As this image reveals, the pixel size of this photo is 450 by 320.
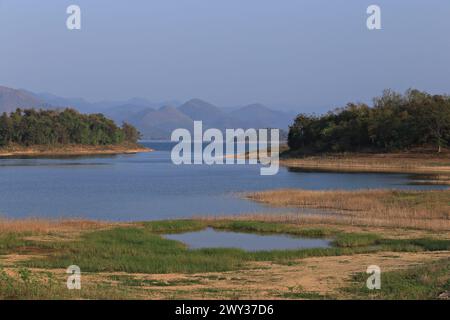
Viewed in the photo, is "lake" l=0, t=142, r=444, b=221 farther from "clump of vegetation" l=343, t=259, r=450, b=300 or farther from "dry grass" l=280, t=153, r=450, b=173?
"dry grass" l=280, t=153, r=450, b=173

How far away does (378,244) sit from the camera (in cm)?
3039

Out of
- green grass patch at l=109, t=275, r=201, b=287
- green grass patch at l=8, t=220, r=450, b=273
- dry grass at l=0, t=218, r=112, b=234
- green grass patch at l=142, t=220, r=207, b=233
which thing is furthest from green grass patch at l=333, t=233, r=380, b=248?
dry grass at l=0, t=218, r=112, b=234

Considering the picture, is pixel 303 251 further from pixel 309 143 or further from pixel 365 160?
pixel 309 143

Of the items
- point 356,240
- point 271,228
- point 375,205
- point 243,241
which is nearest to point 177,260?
point 243,241

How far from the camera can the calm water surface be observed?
30906 mm

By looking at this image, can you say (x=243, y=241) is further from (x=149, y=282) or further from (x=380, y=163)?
(x=380, y=163)

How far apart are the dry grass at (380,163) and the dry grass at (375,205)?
4531 cm

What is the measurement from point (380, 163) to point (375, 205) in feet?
218

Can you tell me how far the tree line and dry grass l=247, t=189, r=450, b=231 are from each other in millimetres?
67540

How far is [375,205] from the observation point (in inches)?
1848

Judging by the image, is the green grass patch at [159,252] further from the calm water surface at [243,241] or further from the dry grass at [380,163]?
the dry grass at [380,163]

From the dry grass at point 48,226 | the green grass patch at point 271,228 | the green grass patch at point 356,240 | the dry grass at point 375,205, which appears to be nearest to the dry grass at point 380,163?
the dry grass at point 375,205

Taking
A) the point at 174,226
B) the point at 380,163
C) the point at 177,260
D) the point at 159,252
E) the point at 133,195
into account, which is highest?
the point at 380,163

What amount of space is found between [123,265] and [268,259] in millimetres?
6258
